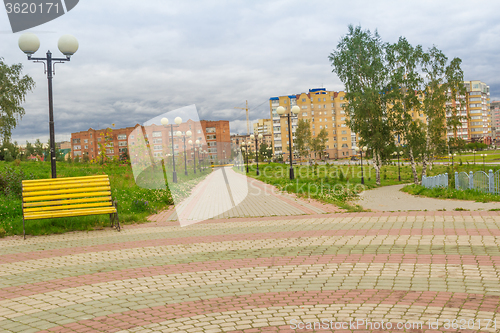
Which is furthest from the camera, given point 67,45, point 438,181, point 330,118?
point 330,118

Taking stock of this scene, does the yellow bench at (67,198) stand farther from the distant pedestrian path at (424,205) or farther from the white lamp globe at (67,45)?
the distant pedestrian path at (424,205)

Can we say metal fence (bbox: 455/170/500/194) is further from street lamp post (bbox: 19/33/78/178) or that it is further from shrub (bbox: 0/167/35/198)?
shrub (bbox: 0/167/35/198)

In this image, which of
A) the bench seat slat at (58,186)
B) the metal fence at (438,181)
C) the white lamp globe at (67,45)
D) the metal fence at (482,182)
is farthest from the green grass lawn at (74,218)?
the metal fence at (438,181)

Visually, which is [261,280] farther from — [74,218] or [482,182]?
[482,182]

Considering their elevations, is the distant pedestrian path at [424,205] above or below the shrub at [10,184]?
below

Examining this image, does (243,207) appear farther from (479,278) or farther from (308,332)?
(308,332)

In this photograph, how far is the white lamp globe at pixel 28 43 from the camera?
28.4 feet

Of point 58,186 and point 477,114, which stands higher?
point 477,114

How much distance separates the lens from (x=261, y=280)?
15.1 ft

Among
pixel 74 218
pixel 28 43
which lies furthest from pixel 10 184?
pixel 28 43

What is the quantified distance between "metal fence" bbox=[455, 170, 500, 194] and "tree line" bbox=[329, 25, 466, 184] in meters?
14.7

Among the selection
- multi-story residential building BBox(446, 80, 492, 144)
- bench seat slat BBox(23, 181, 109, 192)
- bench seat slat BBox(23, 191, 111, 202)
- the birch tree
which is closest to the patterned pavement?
bench seat slat BBox(23, 191, 111, 202)

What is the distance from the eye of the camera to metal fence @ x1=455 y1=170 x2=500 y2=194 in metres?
14.8

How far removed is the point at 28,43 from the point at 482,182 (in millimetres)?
16636
